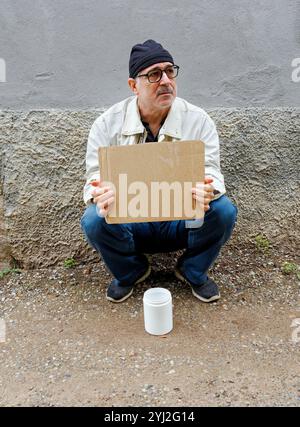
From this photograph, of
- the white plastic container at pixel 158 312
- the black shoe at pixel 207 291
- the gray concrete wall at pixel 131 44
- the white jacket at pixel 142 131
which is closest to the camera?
the white plastic container at pixel 158 312

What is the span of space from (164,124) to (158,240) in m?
0.59

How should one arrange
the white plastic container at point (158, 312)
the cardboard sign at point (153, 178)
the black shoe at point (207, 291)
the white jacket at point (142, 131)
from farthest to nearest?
1. the black shoe at point (207, 291)
2. the white jacket at point (142, 131)
3. the white plastic container at point (158, 312)
4. the cardboard sign at point (153, 178)

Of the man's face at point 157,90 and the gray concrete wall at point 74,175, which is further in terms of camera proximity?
the gray concrete wall at point 74,175

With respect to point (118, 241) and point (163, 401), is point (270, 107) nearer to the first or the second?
point (118, 241)

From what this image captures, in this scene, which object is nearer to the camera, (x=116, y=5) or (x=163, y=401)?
(x=163, y=401)

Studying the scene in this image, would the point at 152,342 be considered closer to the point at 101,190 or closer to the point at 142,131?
the point at 101,190

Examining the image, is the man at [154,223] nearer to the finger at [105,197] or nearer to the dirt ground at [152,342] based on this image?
the finger at [105,197]

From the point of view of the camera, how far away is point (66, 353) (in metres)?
2.02

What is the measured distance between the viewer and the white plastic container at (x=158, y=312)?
6.73 feet

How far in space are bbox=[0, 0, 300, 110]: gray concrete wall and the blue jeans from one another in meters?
0.77

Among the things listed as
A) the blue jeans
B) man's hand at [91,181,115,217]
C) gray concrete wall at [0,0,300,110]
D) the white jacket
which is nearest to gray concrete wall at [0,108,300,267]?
gray concrete wall at [0,0,300,110]

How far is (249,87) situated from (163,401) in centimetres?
177

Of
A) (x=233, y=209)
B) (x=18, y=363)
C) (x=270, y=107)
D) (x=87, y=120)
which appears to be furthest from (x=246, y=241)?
(x=18, y=363)

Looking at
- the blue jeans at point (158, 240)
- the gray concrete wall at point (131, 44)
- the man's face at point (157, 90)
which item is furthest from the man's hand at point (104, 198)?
the gray concrete wall at point (131, 44)
